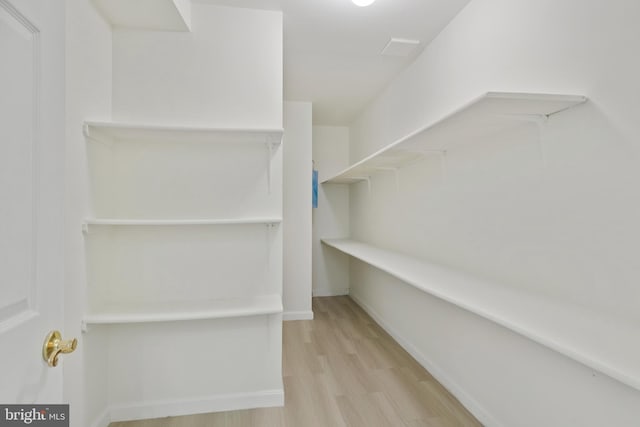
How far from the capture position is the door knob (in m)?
0.67

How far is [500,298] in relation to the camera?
139 cm

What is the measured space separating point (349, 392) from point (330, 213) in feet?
8.53

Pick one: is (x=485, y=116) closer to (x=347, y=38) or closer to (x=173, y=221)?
(x=347, y=38)

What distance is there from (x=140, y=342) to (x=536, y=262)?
2082 mm

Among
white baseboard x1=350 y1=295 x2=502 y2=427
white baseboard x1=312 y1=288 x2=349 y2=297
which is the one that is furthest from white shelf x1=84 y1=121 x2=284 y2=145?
white baseboard x1=312 y1=288 x2=349 y2=297

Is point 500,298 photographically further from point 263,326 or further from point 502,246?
point 263,326

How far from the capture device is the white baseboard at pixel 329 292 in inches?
170

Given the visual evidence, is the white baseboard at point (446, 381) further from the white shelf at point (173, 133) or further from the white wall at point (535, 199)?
Result: the white shelf at point (173, 133)

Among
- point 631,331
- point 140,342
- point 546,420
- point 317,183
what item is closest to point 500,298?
point 631,331

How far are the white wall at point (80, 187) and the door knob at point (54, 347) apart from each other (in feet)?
2.93

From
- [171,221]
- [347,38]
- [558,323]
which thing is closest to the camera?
[558,323]

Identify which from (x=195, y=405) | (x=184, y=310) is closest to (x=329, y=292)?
(x=195, y=405)

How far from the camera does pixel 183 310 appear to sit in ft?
5.83

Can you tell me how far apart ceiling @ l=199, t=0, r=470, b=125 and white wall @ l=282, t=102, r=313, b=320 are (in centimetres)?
31
